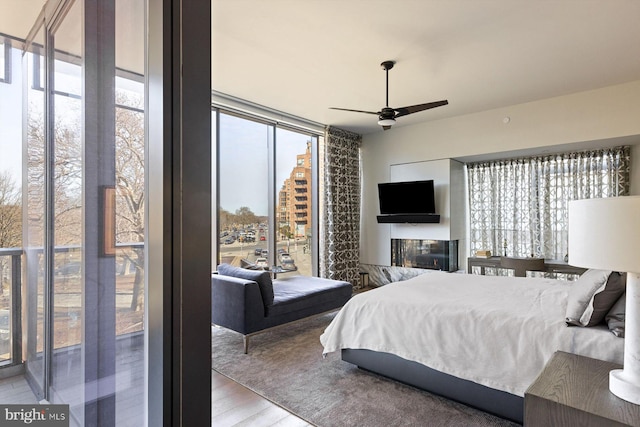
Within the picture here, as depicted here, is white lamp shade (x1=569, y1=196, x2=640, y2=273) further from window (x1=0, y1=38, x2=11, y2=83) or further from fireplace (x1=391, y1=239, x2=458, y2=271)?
fireplace (x1=391, y1=239, x2=458, y2=271)

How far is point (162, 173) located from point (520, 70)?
4078mm

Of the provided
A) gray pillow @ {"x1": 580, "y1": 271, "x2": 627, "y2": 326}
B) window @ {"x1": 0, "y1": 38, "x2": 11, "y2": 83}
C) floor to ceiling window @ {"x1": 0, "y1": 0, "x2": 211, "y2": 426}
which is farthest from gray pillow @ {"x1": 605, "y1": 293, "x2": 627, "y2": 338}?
window @ {"x1": 0, "y1": 38, "x2": 11, "y2": 83}

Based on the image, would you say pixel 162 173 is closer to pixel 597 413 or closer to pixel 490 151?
pixel 597 413

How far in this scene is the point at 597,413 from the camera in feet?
4.26

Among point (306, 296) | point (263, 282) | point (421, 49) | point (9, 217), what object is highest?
point (421, 49)

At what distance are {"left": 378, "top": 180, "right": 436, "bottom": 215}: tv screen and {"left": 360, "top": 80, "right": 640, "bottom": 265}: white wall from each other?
32cm

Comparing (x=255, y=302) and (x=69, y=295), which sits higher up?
(x=69, y=295)

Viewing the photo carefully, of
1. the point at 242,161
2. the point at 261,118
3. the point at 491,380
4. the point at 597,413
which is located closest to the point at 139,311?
the point at 597,413

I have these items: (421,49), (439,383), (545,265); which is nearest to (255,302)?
(439,383)

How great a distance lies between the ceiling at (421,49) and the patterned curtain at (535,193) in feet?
3.30

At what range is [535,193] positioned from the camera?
510 cm

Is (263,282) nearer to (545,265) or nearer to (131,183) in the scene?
(131,183)

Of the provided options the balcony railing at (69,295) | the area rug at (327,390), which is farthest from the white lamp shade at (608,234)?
the balcony railing at (69,295)

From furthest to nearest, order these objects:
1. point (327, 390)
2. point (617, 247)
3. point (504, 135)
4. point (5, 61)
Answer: point (504, 135), point (327, 390), point (617, 247), point (5, 61)
